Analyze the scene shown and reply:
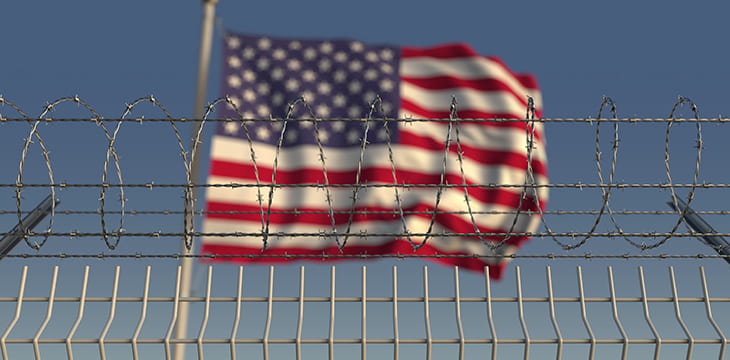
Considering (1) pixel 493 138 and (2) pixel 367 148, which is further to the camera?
(1) pixel 493 138

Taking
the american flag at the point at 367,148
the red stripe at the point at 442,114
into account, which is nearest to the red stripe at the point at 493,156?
the american flag at the point at 367,148

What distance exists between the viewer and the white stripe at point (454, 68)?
13.2 m

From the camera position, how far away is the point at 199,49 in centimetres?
1247

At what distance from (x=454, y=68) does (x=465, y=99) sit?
622 millimetres

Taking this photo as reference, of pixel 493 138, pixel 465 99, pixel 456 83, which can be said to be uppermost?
pixel 456 83

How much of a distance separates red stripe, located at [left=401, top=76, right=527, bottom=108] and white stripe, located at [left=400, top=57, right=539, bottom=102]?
60 mm

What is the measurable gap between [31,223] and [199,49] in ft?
17.1

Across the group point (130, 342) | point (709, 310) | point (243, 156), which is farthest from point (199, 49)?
point (709, 310)

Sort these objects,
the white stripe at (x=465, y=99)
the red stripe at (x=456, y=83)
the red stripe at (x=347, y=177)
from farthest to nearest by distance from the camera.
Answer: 1. the red stripe at (x=456, y=83)
2. the white stripe at (x=465, y=99)
3. the red stripe at (x=347, y=177)

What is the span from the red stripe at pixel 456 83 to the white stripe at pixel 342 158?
140 cm

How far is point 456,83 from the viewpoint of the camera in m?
13.2

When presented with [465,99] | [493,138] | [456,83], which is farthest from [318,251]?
[456,83]

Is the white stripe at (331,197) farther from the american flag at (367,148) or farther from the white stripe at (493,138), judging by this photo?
the white stripe at (493,138)

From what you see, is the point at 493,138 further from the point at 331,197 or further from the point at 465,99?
the point at 331,197
